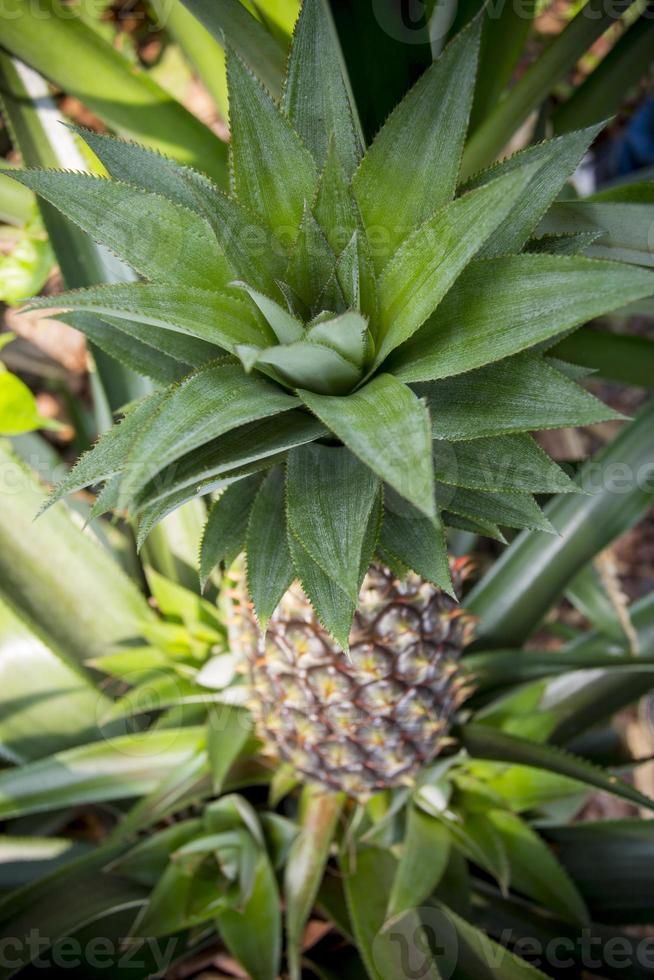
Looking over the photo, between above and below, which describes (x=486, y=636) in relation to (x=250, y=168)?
below

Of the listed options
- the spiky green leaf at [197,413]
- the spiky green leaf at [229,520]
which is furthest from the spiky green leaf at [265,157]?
the spiky green leaf at [229,520]

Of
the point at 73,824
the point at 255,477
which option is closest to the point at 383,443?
the point at 255,477

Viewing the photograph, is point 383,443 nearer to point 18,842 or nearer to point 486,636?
point 486,636

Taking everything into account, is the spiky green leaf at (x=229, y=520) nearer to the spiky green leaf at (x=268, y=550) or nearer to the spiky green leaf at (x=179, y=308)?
the spiky green leaf at (x=268, y=550)

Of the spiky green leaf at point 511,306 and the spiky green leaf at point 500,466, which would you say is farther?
the spiky green leaf at point 500,466

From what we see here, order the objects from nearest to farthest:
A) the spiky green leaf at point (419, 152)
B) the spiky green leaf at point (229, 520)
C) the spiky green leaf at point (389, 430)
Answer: the spiky green leaf at point (389, 430)
the spiky green leaf at point (419, 152)
the spiky green leaf at point (229, 520)

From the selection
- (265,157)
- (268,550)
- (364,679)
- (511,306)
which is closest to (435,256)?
(511,306)

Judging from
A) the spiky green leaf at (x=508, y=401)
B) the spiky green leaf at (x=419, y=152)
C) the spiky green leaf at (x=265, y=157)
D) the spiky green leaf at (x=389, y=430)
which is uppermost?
the spiky green leaf at (x=265, y=157)

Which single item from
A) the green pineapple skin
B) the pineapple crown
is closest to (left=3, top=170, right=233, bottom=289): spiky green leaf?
the pineapple crown
